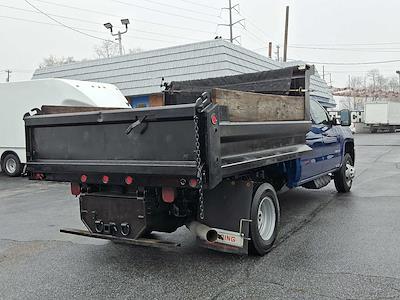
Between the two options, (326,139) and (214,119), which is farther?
(326,139)

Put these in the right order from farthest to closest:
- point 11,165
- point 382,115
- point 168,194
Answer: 1. point 382,115
2. point 11,165
3. point 168,194

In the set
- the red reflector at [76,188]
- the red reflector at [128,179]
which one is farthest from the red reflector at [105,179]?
the red reflector at [76,188]

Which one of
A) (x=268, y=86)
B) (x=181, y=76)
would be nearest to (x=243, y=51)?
(x=181, y=76)

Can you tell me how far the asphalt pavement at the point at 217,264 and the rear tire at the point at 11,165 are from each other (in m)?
6.96

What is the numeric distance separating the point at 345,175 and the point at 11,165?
34.6ft

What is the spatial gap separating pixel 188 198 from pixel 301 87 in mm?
2804

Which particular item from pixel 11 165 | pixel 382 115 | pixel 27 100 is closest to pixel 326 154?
pixel 27 100

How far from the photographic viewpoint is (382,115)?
Answer: 4262 cm

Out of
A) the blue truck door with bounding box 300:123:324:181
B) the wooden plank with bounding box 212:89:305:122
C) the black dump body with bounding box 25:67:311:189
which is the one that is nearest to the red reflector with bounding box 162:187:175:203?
the black dump body with bounding box 25:67:311:189

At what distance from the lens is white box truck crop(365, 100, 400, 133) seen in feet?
139

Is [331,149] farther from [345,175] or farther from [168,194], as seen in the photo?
[168,194]

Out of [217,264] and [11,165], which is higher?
[11,165]

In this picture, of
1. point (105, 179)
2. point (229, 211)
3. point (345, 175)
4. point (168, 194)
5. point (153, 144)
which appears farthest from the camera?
point (345, 175)

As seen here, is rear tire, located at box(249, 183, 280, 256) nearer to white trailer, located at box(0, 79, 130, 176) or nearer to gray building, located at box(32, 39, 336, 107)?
white trailer, located at box(0, 79, 130, 176)
